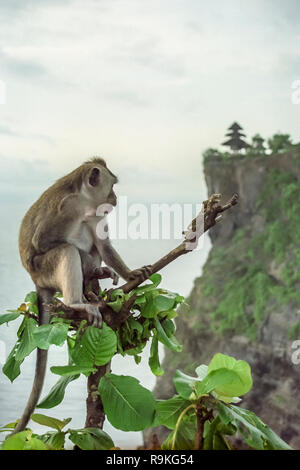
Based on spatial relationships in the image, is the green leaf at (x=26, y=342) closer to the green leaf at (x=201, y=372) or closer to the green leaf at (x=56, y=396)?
the green leaf at (x=56, y=396)

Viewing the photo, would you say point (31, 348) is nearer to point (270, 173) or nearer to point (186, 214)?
point (186, 214)

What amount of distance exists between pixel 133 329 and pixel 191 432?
0.53 feet

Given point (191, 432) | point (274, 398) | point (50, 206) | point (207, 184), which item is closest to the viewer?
point (191, 432)

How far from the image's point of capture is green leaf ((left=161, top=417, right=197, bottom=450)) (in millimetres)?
654

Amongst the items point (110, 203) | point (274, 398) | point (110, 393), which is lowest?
point (274, 398)

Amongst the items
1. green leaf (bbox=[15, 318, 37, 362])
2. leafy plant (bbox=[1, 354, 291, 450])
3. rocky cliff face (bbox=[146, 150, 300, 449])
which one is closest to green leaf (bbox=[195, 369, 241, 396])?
leafy plant (bbox=[1, 354, 291, 450])

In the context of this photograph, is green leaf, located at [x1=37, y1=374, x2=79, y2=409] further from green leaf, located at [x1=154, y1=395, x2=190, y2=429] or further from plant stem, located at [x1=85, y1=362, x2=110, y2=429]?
green leaf, located at [x1=154, y1=395, x2=190, y2=429]

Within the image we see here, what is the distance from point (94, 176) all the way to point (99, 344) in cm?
47

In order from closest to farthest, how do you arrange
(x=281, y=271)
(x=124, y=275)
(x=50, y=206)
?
1. (x=124, y=275)
2. (x=50, y=206)
3. (x=281, y=271)

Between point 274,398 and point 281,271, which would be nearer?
point 274,398

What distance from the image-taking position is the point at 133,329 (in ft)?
2.60

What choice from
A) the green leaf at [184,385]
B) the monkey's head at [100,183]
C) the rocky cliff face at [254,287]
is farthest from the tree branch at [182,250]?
the rocky cliff face at [254,287]

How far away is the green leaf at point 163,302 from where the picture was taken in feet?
2.48
